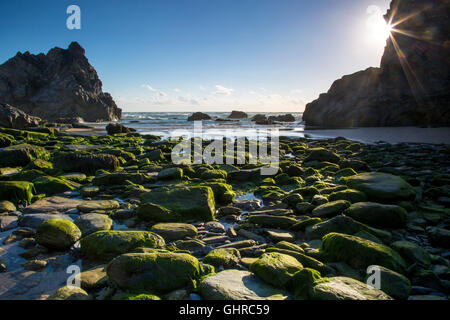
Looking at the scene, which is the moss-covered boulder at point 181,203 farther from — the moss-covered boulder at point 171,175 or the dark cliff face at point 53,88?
the dark cliff face at point 53,88

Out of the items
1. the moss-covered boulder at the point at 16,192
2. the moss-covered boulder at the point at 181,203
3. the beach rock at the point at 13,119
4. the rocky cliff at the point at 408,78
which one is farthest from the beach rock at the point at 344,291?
the rocky cliff at the point at 408,78

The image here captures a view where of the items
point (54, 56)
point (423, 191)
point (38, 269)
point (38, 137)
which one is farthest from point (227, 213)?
point (54, 56)

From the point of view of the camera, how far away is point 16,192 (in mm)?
4020

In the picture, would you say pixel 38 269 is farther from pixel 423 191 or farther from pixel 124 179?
pixel 423 191

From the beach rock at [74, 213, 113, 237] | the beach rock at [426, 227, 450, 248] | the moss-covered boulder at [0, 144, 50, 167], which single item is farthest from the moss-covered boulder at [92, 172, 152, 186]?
the beach rock at [426, 227, 450, 248]

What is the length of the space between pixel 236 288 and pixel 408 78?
96.1 ft

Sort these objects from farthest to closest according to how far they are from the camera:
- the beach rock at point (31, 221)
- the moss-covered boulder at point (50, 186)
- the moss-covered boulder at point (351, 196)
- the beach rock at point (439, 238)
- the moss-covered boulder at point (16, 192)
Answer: the moss-covered boulder at point (50, 186) < the moss-covered boulder at point (351, 196) < the moss-covered boulder at point (16, 192) < the beach rock at point (31, 221) < the beach rock at point (439, 238)

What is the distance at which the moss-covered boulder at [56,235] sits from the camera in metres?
2.60

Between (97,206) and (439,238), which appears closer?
(439,238)

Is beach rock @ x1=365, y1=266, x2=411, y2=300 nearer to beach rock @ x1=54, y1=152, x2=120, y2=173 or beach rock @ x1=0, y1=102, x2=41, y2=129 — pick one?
beach rock @ x1=54, y1=152, x2=120, y2=173

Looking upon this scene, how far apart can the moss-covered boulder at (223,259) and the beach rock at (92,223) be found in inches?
61.8

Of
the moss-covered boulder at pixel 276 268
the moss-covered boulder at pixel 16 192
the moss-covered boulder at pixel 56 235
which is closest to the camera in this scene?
the moss-covered boulder at pixel 276 268

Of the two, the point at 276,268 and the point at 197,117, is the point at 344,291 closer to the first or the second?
the point at 276,268

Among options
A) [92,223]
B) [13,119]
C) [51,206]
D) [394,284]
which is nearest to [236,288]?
[394,284]
